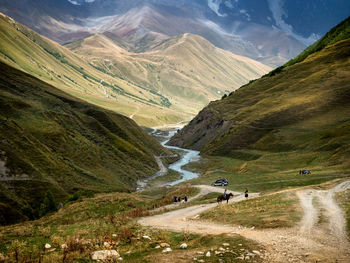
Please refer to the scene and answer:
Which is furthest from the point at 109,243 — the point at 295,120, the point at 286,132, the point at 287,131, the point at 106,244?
the point at 295,120

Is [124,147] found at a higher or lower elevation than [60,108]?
lower

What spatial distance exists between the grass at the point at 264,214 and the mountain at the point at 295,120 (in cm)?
3550

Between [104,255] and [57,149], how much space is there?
79.7 metres

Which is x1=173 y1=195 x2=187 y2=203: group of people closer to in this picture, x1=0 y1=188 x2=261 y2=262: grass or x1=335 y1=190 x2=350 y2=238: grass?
x1=0 y1=188 x2=261 y2=262: grass

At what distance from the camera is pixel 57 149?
93.5 meters

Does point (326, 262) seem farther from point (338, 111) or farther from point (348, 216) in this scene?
point (338, 111)

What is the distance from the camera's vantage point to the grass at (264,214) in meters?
28.2

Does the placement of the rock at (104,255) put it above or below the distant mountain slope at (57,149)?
below

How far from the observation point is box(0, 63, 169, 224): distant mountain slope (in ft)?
219

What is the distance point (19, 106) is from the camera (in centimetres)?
10369

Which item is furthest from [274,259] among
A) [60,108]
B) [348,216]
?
[60,108]

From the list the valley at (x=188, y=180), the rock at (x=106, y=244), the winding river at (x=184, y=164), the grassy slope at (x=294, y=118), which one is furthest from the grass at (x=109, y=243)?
the winding river at (x=184, y=164)

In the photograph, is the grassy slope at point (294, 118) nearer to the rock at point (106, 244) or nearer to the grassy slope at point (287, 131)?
the grassy slope at point (287, 131)

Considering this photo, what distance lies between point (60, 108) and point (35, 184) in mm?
68785
